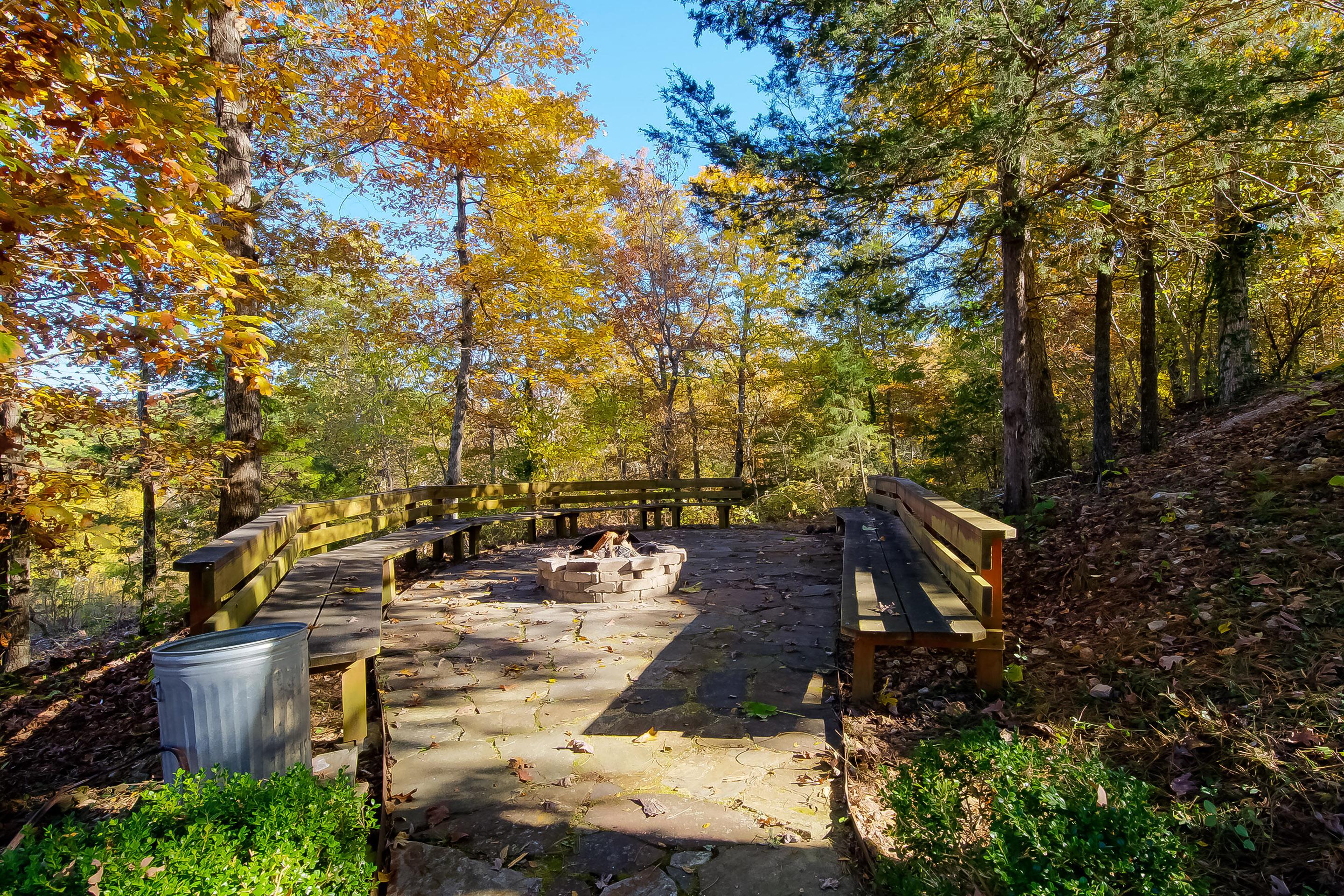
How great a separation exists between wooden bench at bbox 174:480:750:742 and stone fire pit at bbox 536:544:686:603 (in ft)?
5.33

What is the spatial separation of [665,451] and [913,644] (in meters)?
15.4

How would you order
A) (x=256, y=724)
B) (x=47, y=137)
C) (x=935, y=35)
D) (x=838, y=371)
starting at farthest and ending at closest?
1. (x=838, y=371)
2. (x=935, y=35)
3. (x=47, y=137)
4. (x=256, y=724)

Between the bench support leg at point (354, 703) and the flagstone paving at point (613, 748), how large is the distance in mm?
181

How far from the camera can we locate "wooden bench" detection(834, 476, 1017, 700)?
3438 mm

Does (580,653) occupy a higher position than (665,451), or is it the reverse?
(665,451)

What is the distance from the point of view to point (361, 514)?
7.23 m

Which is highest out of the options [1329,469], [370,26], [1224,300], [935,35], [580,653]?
[370,26]

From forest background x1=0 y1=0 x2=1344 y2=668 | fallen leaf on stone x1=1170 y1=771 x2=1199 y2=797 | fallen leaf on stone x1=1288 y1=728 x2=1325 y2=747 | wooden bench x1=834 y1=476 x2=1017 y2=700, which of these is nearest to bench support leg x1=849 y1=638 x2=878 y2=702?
wooden bench x1=834 y1=476 x2=1017 y2=700

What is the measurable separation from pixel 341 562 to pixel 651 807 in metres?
4.06

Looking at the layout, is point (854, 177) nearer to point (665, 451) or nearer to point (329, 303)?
point (665, 451)

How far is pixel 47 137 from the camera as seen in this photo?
3.93 meters

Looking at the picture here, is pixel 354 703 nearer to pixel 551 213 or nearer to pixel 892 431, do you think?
pixel 551 213

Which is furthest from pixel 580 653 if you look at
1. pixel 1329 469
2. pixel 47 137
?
pixel 1329 469

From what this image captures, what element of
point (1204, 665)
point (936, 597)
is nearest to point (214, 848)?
point (936, 597)
